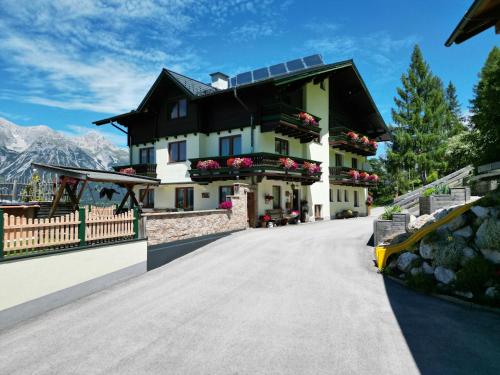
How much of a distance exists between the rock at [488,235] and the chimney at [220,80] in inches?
979

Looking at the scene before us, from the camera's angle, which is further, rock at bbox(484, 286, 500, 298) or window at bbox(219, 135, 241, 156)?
window at bbox(219, 135, 241, 156)

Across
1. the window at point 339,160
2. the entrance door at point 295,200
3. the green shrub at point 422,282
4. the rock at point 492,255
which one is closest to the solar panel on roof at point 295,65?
the window at point 339,160

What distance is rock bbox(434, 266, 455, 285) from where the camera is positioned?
7793 millimetres

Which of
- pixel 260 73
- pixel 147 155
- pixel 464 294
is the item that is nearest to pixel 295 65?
pixel 260 73

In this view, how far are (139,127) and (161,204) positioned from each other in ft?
24.7

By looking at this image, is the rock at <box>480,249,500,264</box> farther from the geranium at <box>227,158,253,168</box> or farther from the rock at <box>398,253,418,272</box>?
the geranium at <box>227,158,253,168</box>

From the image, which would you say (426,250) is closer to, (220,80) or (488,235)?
(488,235)

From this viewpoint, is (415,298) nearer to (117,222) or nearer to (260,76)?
(117,222)

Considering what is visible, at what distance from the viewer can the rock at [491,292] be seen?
671 centimetres

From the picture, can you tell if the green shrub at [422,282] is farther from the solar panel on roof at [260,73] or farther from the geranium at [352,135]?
the solar panel on roof at [260,73]

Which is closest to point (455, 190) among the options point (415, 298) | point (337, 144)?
point (415, 298)

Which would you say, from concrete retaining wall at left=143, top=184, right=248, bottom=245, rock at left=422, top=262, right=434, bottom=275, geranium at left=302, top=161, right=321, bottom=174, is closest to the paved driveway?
rock at left=422, top=262, right=434, bottom=275

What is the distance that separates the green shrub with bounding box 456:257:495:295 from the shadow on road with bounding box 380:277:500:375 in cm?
62

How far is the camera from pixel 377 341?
5.33m
